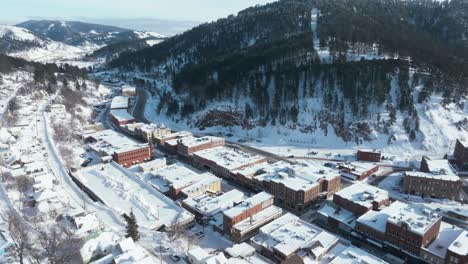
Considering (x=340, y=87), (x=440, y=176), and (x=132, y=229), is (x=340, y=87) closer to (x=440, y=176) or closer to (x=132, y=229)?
(x=440, y=176)

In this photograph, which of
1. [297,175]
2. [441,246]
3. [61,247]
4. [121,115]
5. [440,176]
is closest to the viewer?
[61,247]

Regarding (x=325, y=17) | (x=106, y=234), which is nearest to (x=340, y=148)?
(x=106, y=234)

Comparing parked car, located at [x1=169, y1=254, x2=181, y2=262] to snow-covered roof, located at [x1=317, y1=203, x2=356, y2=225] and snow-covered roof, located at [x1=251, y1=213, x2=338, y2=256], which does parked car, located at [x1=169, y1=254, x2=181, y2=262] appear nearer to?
snow-covered roof, located at [x1=251, y1=213, x2=338, y2=256]

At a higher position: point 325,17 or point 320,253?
point 325,17

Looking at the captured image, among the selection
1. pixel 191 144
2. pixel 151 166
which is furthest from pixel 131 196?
pixel 191 144

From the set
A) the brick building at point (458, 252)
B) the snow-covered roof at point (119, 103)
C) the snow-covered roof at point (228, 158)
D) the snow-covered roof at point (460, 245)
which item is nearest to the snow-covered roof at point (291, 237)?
the brick building at point (458, 252)

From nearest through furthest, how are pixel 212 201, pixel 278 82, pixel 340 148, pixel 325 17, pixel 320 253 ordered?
pixel 320 253
pixel 212 201
pixel 340 148
pixel 278 82
pixel 325 17

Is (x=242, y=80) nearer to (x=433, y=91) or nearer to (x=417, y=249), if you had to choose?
(x=433, y=91)

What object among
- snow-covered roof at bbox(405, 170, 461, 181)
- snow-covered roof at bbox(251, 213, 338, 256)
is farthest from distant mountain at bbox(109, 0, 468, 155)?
snow-covered roof at bbox(251, 213, 338, 256)
